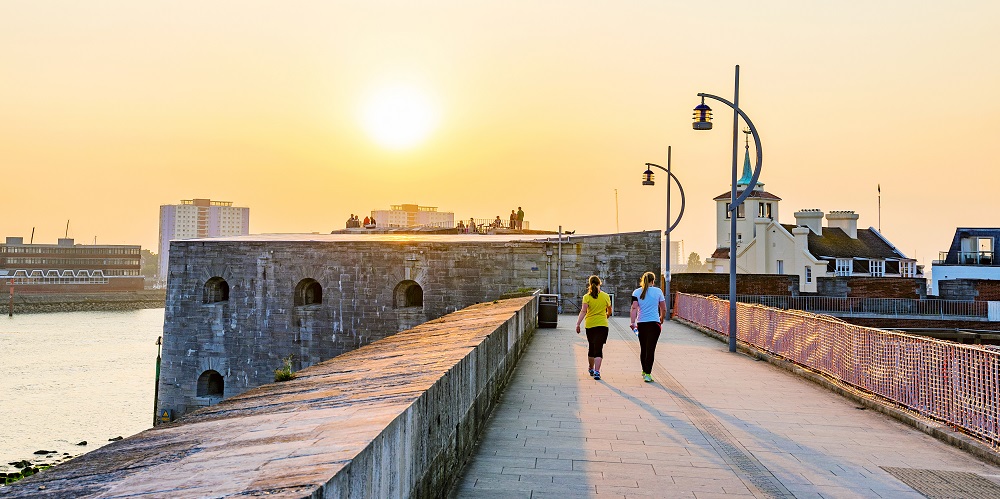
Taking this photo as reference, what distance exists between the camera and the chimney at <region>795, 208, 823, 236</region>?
61.3 metres

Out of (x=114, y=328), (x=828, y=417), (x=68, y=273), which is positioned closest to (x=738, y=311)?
(x=828, y=417)

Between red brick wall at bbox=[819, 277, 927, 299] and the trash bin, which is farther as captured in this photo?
red brick wall at bbox=[819, 277, 927, 299]

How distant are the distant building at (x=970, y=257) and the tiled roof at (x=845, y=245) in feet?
23.7

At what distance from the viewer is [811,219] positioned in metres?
61.6

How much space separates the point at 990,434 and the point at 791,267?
5300 centimetres

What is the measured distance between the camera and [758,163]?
671 inches

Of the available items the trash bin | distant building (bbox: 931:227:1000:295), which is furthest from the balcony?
the trash bin

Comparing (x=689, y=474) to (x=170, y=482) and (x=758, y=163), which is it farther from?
(x=758, y=163)

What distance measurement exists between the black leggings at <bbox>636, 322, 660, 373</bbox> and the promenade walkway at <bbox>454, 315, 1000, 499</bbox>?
0.97 ft

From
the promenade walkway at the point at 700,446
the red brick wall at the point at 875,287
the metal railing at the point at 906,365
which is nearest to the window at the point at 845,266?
the red brick wall at the point at 875,287

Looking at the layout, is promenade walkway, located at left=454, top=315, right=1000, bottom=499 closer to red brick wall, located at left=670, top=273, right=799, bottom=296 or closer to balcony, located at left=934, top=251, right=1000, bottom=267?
red brick wall, located at left=670, top=273, right=799, bottom=296

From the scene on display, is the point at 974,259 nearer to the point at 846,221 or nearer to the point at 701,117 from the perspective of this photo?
the point at 846,221

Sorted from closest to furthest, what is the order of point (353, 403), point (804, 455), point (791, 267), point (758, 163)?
1. point (353, 403)
2. point (804, 455)
3. point (758, 163)
4. point (791, 267)

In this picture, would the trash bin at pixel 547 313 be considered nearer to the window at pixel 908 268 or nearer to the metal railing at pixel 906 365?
the metal railing at pixel 906 365
